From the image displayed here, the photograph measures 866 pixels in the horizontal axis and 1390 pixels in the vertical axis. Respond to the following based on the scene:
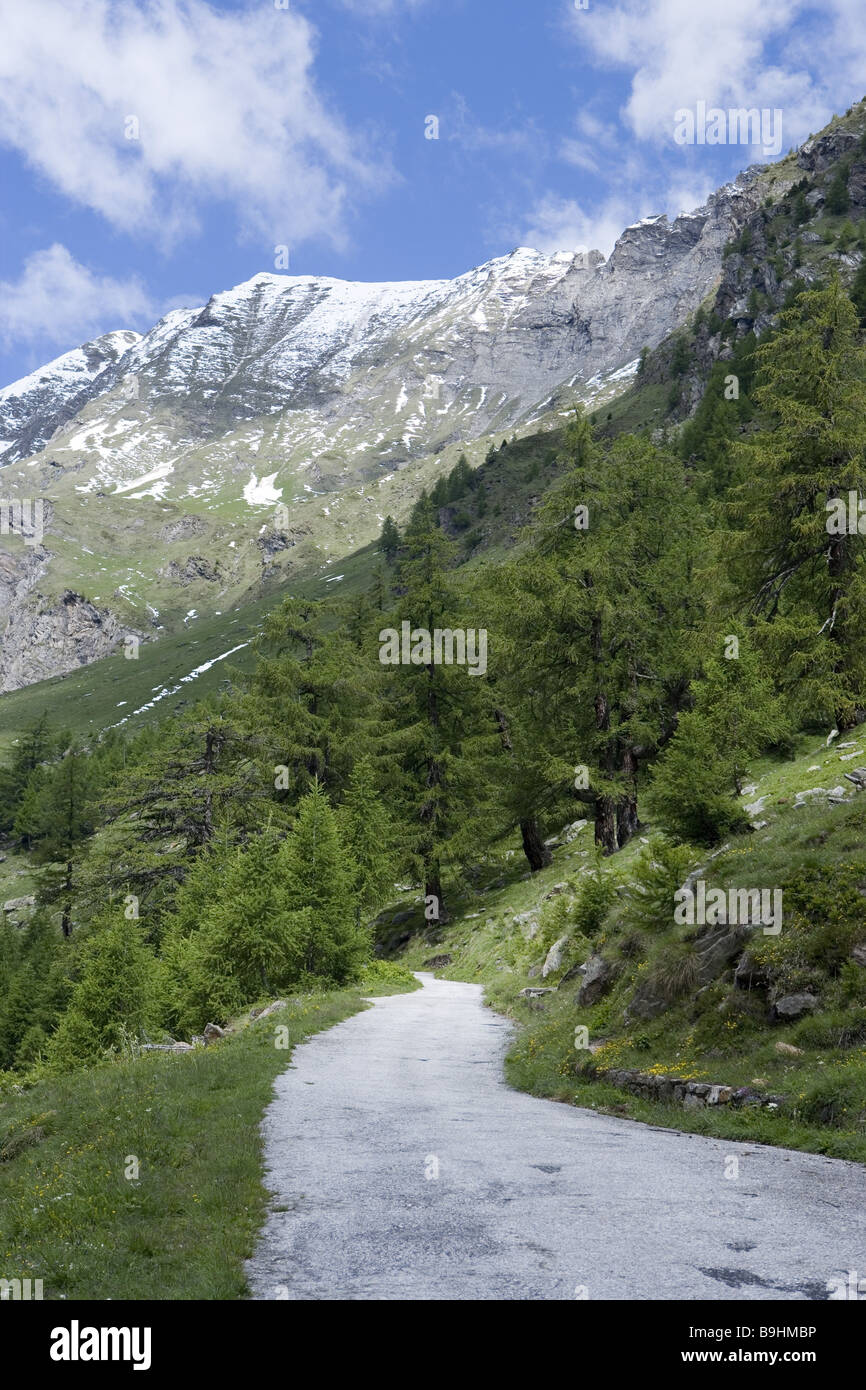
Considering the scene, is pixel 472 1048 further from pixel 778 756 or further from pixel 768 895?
pixel 778 756

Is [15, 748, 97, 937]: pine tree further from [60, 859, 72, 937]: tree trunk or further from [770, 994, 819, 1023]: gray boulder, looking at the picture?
[770, 994, 819, 1023]: gray boulder

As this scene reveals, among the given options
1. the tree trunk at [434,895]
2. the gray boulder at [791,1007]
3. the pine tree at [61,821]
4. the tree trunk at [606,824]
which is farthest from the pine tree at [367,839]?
the gray boulder at [791,1007]

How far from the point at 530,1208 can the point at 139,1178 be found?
3953 mm

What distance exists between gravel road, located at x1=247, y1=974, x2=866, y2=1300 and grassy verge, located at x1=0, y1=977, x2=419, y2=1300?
400mm

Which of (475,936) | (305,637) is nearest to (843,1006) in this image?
(475,936)

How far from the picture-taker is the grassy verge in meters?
6.08

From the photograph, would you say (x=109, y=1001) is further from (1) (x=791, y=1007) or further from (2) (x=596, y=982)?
(1) (x=791, y=1007)

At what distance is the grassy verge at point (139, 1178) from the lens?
608 centimetres

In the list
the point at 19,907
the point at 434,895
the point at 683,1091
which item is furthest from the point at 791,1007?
the point at 19,907

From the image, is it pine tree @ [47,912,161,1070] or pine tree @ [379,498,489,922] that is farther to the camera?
pine tree @ [379,498,489,922]

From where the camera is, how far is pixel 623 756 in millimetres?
30297

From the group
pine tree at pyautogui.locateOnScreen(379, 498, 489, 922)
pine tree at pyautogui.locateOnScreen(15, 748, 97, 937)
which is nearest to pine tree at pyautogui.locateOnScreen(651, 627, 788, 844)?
pine tree at pyautogui.locateOnScreen(379, 498, 489, 922)

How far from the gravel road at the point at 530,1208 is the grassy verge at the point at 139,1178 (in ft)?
1.31
